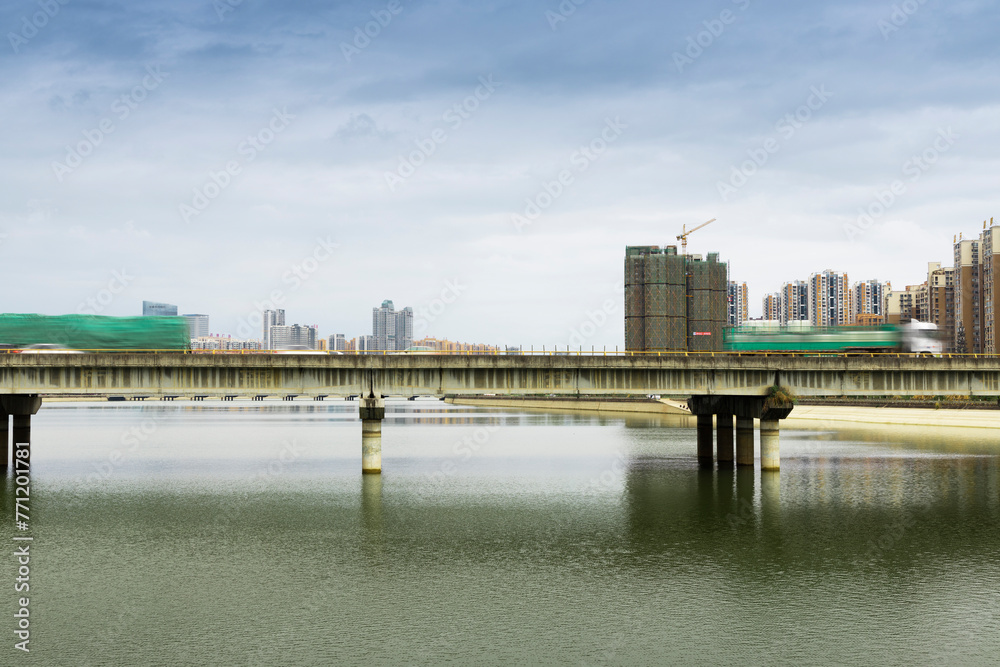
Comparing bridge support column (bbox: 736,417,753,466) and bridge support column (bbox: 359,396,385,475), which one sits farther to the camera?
bridge support column (bbox: 736,417,753,466)

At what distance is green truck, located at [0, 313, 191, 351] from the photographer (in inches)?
2655

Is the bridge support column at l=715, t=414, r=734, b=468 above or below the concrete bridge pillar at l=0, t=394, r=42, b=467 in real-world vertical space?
below

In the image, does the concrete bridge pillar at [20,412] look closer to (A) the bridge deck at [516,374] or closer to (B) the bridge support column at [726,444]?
(A) the bridge deck at [516,374]

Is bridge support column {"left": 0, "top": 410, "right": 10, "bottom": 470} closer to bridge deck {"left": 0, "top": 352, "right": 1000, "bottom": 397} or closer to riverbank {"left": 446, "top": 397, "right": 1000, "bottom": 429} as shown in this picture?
bridge deck {"left": 0, "top": 352, "right": 1000, "bottom": 397}

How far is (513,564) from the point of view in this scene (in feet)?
120

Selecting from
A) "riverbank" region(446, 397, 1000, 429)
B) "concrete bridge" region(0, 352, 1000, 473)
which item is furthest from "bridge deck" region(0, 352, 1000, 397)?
"riverbank" region(446, 397, 1000, 429)

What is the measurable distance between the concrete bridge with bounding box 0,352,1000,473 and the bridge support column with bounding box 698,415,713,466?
1002 cm

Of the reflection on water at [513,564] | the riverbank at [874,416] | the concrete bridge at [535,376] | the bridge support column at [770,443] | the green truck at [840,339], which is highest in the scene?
the green truck at [840,339]

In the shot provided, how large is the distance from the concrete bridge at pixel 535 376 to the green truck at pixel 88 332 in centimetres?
447

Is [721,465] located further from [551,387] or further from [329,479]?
[329,479]

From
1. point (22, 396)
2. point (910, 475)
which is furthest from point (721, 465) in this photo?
point (22, 396)

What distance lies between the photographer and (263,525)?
45250 mm

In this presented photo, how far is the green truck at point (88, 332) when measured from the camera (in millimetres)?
67438

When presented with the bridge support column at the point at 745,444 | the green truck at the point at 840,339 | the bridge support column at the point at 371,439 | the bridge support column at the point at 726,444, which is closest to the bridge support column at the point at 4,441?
the bridge support column at the point at 371,439
